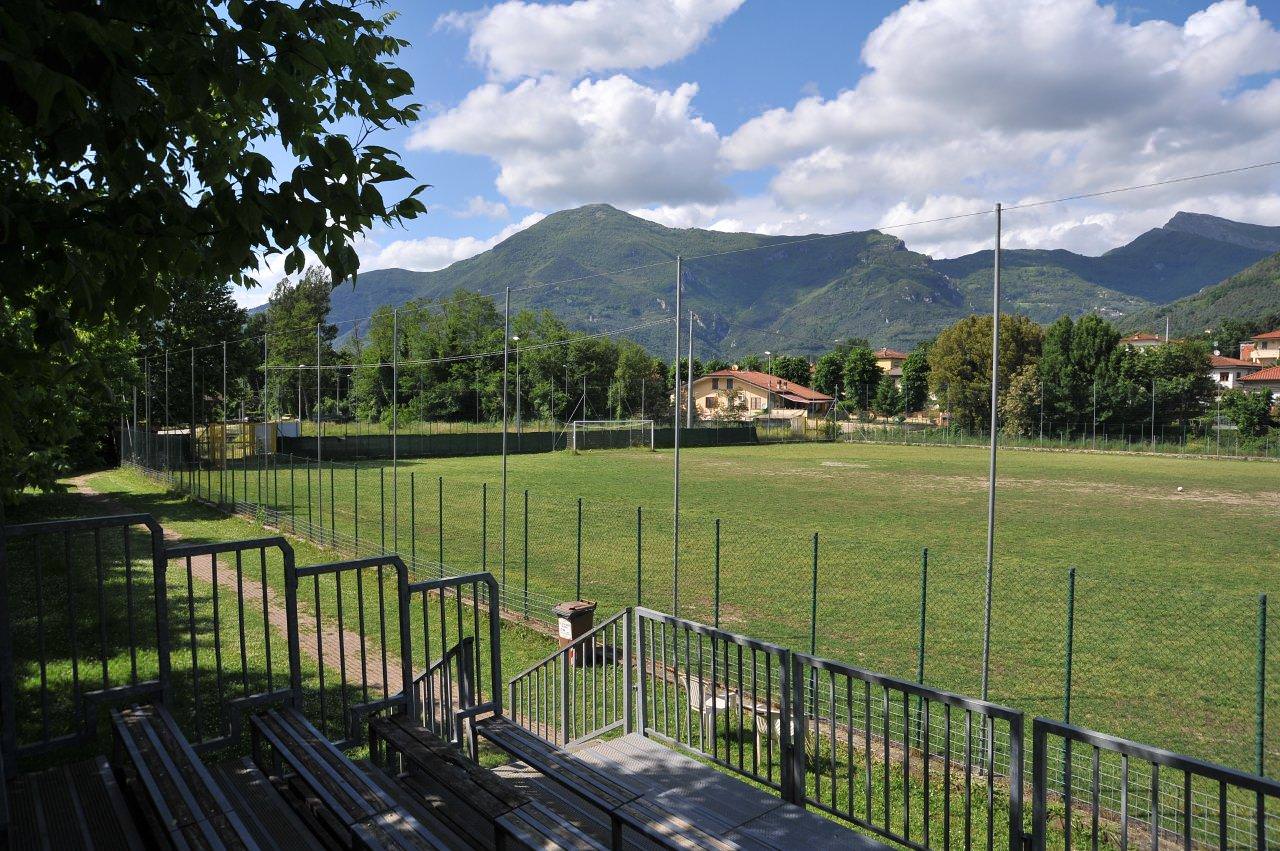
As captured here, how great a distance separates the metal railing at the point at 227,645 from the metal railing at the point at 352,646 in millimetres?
188

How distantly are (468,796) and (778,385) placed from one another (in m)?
91.7

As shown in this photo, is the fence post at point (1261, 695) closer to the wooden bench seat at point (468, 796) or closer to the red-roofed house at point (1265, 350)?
the wooden bench seat at point (468, 796)

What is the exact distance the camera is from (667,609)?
43.0 ft

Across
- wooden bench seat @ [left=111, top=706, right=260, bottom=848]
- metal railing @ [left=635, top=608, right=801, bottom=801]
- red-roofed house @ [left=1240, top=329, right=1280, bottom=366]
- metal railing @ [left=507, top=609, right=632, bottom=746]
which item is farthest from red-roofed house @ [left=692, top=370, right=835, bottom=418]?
wooden bench seat @ [left=111, top=706, right=260, bottom=848]

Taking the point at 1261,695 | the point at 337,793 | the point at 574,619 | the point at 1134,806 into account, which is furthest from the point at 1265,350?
the point at 337,793

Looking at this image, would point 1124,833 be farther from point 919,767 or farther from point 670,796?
point 919,767

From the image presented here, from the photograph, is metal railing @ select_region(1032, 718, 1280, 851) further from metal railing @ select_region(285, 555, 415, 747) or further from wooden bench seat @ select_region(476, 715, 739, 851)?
metal railing @ select_region(285, 555, 415, 747)

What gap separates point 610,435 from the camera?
56750mm

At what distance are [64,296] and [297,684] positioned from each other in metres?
2.34

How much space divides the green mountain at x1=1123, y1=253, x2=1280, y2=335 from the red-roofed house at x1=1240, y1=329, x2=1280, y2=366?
4680 centimetres

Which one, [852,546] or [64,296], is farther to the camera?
[852,546]

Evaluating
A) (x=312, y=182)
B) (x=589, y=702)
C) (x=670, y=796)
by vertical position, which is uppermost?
(x=312, y=182)

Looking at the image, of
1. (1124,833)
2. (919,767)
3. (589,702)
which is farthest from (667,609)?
(1124,833)

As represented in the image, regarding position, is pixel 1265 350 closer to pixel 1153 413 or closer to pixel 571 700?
pixel 1153 413
